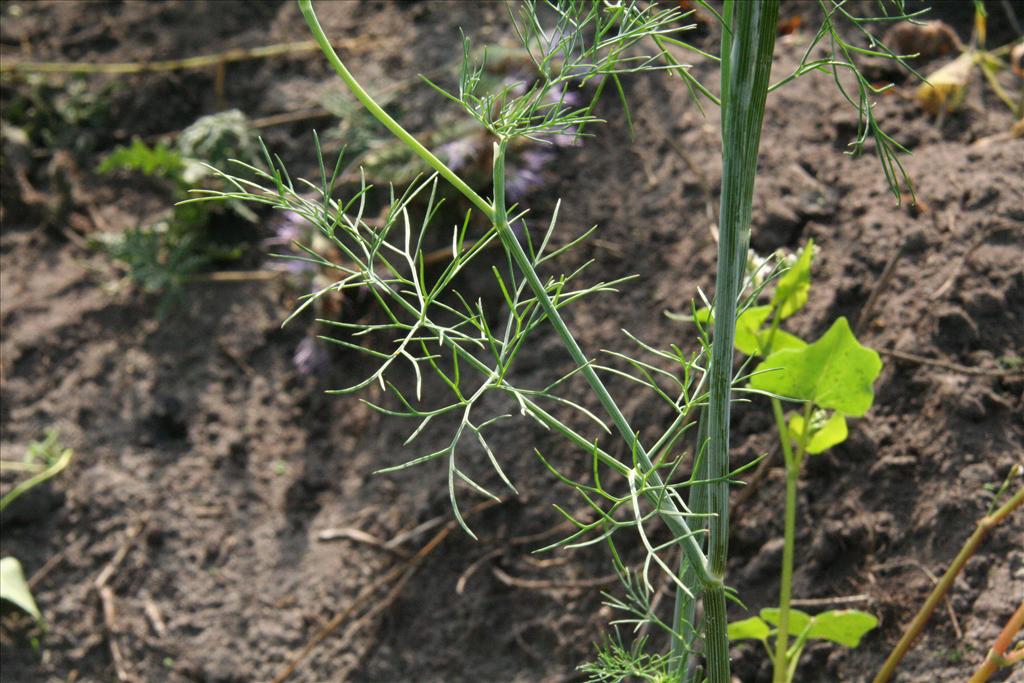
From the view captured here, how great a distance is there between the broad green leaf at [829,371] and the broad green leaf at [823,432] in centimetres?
A: 12

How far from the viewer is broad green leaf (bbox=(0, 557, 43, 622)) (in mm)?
1862

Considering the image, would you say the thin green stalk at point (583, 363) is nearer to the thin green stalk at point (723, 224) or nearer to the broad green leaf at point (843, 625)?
the thin green stalk at point (723, 224)

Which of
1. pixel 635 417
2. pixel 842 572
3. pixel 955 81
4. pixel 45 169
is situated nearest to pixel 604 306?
pixel 635 417

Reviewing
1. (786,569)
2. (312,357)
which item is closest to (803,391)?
(786,569)

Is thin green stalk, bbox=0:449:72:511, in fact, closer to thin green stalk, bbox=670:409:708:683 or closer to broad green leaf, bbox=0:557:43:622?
broad green leaf, bbox=0:557:43:622

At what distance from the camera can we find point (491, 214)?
35.4 inches

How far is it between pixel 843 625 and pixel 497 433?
2.77ft

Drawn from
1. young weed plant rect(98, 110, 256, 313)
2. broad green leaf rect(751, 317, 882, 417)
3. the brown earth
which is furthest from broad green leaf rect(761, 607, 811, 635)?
young weed plant rect(98, 110, 256, 313)

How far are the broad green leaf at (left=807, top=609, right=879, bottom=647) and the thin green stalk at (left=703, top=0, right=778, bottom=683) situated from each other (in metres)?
0.41

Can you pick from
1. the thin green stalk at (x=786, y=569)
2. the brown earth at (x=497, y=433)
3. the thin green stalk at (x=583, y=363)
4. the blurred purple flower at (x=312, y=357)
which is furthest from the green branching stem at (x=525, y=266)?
the blurred purple flower at (x=312, y=357)

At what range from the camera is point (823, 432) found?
1371 millimetres

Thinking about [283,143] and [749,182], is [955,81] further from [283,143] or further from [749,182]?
[283,143]

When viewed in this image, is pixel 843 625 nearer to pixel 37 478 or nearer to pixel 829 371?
pixel 829 371

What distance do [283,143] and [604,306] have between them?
1.13m
